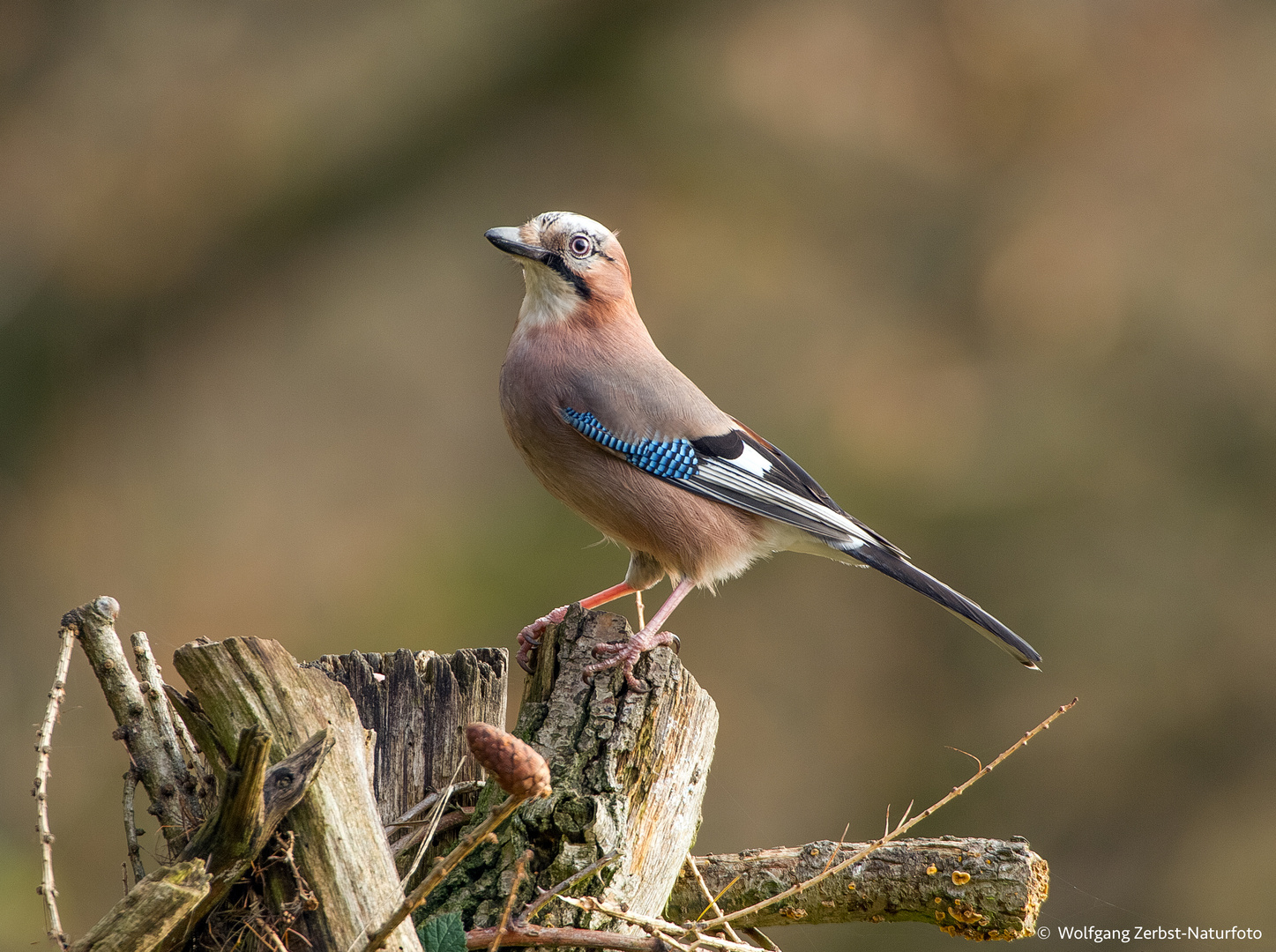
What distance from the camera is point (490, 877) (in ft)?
8.61

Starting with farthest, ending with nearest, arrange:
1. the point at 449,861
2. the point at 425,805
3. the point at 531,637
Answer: the point at 531,637
the point at 425,805
the point at 449,861

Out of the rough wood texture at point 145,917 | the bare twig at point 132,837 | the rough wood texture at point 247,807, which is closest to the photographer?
the rough wood texture at point 145,917

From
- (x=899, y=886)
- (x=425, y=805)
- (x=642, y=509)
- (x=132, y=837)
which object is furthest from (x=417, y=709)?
(x=642, y=509)

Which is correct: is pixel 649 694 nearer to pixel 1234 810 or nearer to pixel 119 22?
pixel 1234 810

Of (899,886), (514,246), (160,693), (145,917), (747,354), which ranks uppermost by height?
(514,246)

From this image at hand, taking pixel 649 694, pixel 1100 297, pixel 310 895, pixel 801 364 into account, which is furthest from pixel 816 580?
pixel 310 895

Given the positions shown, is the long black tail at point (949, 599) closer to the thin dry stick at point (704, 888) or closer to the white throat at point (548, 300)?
the white throat at point (548, 300)

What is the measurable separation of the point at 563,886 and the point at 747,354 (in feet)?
20.3

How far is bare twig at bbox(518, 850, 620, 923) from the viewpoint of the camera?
7.54 feet

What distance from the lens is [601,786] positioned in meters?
2.71

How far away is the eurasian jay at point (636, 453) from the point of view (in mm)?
4273

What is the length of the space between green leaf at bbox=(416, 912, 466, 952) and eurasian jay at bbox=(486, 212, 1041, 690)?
65.9 inches

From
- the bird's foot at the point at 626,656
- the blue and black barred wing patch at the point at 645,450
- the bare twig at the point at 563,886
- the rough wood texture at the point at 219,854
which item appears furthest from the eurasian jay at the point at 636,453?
the rough wood texture at the point at 219,854

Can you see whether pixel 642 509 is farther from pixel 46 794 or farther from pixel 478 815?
pixel 46 794
